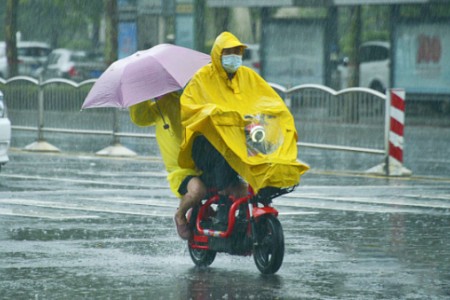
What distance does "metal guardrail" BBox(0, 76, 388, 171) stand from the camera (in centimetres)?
1986

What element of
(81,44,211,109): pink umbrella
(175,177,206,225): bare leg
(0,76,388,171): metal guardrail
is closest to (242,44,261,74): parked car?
(0,76,388,171): metal guardrail

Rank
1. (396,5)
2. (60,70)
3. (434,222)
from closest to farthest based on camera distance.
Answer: (434,222) → (396,5) → (60,70)

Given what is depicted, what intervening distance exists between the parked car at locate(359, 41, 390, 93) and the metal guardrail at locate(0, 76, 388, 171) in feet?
59.9

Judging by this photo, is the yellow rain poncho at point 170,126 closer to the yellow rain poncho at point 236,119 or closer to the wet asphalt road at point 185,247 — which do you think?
the yellow rain poncho at point 236,119

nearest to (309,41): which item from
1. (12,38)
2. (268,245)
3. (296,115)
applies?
(12,38)

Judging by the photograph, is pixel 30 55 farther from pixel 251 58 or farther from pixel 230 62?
pixel 230 62

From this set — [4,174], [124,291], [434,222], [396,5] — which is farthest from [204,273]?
[396,5]

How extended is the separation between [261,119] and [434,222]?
3.86m

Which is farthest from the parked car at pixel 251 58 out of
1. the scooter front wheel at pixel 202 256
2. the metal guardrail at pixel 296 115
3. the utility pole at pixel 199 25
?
the scooter front wheel at pixel 202 256

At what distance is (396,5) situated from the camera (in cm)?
3497

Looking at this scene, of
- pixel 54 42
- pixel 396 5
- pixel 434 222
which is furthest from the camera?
pixel 54 42

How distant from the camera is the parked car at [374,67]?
134 feet

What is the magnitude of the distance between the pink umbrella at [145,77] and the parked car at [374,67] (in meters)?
30.6

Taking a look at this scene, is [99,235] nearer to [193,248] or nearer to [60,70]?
[193,248]
